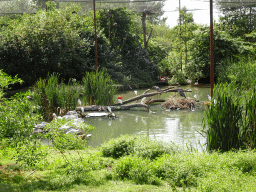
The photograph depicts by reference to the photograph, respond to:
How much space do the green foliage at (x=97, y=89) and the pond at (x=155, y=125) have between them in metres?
0.67

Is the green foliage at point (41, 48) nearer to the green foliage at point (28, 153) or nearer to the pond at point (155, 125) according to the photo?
the pond at point (155, 125)

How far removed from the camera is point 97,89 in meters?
9.30

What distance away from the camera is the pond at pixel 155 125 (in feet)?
19.5

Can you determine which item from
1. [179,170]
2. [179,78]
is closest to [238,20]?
[179,78]

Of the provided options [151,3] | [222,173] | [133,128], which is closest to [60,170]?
[222,173]

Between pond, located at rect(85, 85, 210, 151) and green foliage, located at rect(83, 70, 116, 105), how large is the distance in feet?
2.19

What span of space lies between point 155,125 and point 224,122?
138 inches

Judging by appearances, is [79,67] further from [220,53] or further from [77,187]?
[77,187]

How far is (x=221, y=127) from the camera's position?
392 centimetres

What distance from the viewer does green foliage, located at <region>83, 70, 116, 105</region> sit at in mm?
9180

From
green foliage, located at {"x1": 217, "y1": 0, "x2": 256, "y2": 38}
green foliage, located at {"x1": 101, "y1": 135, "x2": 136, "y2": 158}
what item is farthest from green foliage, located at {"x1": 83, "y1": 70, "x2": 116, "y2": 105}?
green foliage, located at {"x1": 217, "y1": 0, "x2": 256, "y2": 38}

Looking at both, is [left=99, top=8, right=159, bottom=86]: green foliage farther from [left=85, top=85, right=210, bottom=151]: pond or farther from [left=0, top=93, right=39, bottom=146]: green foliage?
[left=0, top=93, right=39, bottom=146]: green foliage

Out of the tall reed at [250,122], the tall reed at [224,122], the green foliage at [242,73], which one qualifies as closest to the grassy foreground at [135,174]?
the tall reed at [224,122]

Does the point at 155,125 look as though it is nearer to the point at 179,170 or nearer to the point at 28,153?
the point at 179,170
